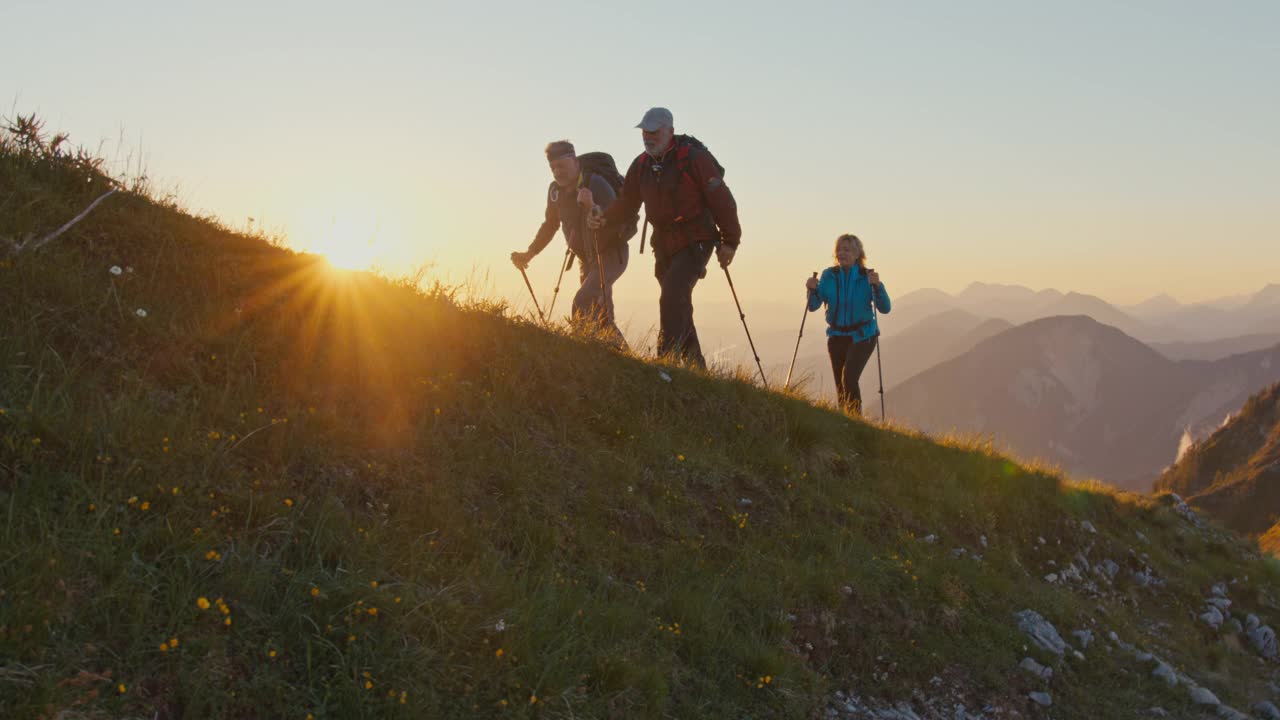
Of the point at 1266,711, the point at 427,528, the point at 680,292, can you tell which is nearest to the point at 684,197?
the point at 680,292

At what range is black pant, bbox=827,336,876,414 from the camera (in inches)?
428

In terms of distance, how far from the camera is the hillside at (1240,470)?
1964 inches

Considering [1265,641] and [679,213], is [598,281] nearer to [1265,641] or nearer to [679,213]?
[679,213]

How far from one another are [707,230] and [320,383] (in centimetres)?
532

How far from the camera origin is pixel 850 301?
36.6 feet

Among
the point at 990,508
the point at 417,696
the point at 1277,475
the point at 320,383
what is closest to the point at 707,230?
the point at 990,508

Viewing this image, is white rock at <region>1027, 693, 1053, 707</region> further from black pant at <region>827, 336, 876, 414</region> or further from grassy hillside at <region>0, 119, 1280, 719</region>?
black pant at <region>827, 336, 876, 414</region>

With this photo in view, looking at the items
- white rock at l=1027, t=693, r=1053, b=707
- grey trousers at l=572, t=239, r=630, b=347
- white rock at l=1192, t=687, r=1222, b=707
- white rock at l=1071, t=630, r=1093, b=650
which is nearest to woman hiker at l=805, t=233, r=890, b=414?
grey trousers at l=572, t=239, r=630, b=347

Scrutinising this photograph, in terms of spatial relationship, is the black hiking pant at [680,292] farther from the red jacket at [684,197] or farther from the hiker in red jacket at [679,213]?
the red jacket at [684,197]

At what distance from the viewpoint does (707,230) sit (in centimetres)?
899

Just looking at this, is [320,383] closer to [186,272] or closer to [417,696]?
[186,272]

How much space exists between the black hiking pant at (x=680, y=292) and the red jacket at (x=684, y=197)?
0.42ft

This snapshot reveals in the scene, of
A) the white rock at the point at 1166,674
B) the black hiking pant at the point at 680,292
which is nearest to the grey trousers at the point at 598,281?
the black hiking pant at the point at 680,292

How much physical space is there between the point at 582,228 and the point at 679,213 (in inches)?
90.4
